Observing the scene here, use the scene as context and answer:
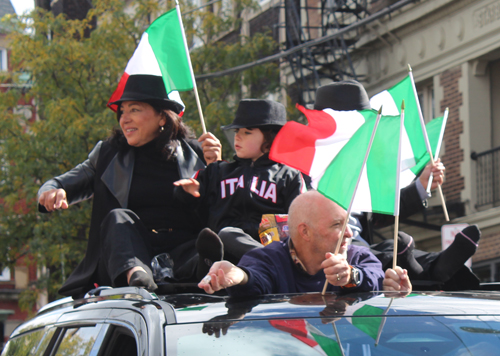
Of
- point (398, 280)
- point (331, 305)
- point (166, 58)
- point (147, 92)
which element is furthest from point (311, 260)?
point (166, 58)

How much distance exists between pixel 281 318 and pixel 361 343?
276 mm

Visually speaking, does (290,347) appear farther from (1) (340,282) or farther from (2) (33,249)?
(2) (33,249)

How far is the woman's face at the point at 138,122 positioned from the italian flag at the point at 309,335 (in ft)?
8.88

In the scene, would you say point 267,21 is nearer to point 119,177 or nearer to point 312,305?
point 119,177

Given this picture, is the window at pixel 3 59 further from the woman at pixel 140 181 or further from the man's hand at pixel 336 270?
the man's hand at pixel 336 270

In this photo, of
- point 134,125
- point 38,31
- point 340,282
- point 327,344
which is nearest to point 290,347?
point 327,344

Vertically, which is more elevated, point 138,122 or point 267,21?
point 267,21

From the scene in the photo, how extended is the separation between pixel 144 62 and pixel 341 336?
351 centimetres

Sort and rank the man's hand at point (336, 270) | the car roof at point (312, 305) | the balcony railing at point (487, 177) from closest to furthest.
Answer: the car roof at point (312, 305)
the man's hand at point (336, 270)
the balcony railing at point (487, 177)

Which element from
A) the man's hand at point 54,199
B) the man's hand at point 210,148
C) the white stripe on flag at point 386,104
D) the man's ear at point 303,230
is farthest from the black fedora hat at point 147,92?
the man's ear at point 303,230

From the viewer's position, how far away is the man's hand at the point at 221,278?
3162mm

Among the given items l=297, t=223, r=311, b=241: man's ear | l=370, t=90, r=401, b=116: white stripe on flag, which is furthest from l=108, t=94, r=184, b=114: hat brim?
l=297, t=223, r=311, b=241: man's ear

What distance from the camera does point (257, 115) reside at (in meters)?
5.14

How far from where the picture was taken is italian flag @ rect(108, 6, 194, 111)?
562cm
